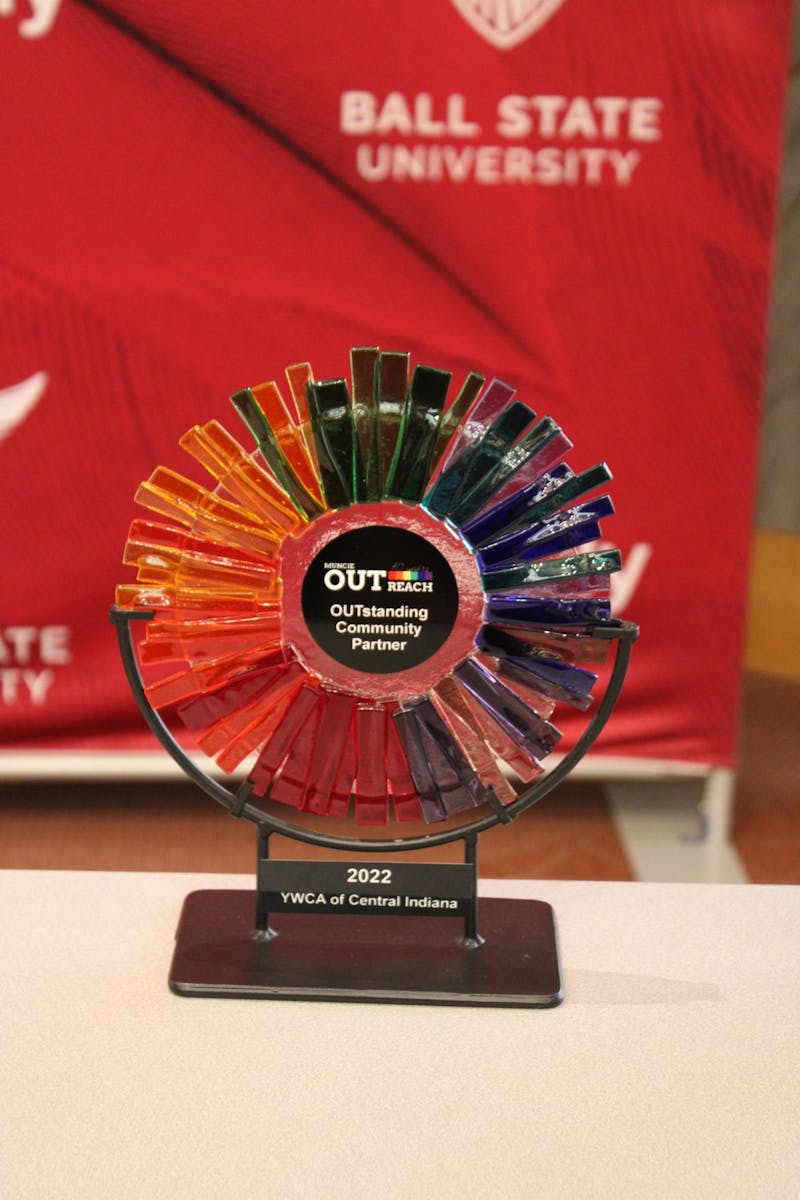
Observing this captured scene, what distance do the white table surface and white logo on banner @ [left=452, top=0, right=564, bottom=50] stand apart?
138 centimetres

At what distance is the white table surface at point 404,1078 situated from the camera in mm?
709

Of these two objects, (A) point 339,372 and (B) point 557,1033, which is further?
(A) point 339,372

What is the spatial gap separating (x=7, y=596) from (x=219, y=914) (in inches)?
48.7

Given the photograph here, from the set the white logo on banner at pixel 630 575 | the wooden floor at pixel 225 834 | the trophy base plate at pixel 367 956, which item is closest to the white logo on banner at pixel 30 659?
the wooden floor at pixel 225 834

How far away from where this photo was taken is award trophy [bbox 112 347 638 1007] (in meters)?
0.84

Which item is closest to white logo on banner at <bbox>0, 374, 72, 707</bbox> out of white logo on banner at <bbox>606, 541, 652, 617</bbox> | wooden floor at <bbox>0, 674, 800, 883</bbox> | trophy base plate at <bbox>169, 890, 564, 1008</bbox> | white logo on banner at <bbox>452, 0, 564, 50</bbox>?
wooden floor at <bbox>0, 674, 800, 883</bbox>

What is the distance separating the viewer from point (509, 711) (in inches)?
Answer: 34.2

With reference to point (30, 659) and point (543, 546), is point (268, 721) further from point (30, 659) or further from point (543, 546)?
point (30, 659)

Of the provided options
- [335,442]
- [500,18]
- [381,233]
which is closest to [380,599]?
[335,442]

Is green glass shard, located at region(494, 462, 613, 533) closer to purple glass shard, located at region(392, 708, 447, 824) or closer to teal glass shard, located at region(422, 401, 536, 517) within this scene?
teal glass shard, located at region(422, 401, 536, 517)

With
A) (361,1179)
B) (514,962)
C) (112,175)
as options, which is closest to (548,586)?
(514,962)

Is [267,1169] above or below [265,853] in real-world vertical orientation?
below

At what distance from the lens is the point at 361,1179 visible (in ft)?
2.30

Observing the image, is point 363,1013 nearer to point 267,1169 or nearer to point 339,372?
point 267,1169
